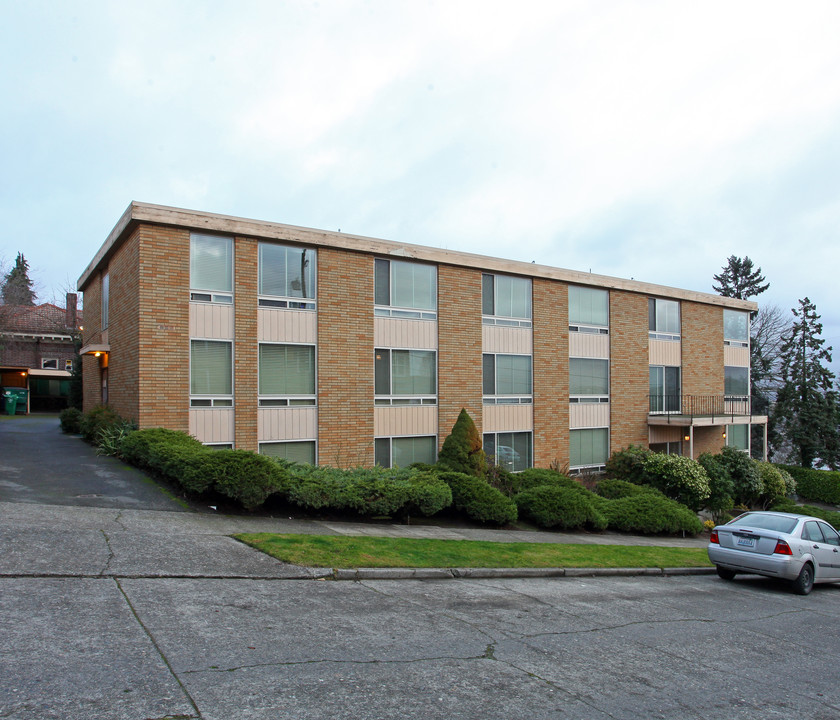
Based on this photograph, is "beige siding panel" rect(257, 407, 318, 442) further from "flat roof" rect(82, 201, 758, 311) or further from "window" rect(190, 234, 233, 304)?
"flat roof" rect(82, 201, 758, 311)

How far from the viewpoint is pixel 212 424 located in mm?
15336

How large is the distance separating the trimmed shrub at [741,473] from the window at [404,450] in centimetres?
1129

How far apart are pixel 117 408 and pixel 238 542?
9.89m

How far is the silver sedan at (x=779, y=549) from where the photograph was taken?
10445 mm

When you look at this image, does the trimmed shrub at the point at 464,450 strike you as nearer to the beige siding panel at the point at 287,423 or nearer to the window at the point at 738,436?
the beige siding panel at the point at 287,423

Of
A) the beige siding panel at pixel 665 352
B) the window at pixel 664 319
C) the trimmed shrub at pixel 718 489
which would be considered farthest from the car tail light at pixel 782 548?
the window at pixel 664 319

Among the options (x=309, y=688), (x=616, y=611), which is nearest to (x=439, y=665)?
(x=309, y=688)

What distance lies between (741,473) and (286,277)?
1754 cm

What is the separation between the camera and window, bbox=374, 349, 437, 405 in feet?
58.4

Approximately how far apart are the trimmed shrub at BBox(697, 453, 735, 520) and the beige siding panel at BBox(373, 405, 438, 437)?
1025cm

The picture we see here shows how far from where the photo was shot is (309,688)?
4301 mm

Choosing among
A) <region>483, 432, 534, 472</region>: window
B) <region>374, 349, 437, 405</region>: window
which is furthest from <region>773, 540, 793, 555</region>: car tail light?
<region>374, 349, 437, 405</region>: window

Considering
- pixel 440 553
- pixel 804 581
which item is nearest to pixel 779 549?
pixel 804 581

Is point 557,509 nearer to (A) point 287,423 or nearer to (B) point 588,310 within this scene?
(A) point 287,423
